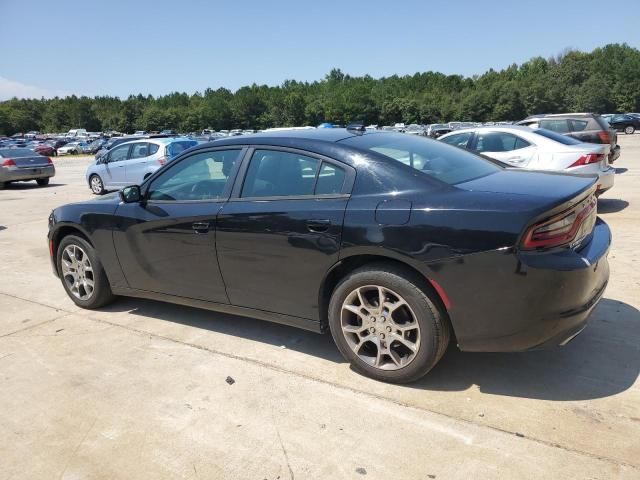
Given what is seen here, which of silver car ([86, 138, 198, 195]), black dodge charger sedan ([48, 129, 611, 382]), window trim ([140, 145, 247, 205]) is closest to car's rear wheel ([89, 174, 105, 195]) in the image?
silver car ([86, 138, 198, 195])

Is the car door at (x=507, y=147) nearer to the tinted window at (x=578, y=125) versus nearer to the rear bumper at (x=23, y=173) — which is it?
the tinted window at (x=578, y=125)

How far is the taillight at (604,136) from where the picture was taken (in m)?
12.0

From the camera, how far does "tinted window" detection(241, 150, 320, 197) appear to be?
3594mm

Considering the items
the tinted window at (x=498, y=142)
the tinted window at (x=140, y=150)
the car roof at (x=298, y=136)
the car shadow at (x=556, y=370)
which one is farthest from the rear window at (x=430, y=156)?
the tinted window at (x=140, y=150)

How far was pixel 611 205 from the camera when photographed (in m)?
9.11

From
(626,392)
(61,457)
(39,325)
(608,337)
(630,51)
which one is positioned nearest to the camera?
(61,457)

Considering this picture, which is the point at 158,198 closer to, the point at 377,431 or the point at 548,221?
the point at 377,431

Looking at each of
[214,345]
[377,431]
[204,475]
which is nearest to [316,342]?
[214,345]

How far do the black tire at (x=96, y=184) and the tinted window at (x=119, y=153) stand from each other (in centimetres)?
68

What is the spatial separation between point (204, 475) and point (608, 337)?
2936 mm

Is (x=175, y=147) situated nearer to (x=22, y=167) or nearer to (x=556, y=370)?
(x=22, y=167)

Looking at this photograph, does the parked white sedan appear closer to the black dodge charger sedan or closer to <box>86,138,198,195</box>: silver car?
the black dodge charger sedan

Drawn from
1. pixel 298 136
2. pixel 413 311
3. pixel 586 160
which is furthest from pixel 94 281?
pixel 586 160

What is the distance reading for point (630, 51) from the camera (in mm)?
106250
